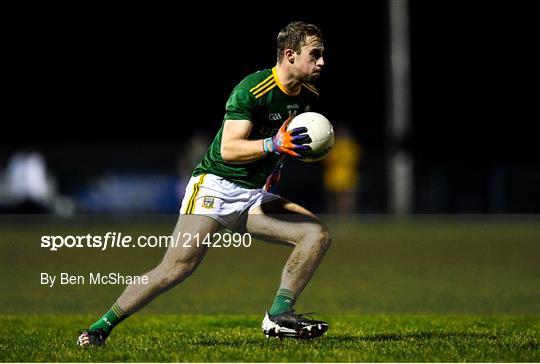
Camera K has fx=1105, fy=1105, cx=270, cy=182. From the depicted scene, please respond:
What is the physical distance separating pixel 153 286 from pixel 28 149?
21.8 meters

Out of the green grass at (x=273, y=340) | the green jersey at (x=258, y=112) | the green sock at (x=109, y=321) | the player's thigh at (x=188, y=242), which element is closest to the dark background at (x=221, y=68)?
the green grass at (x=273, y=340)

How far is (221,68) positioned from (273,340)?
29.3 meters

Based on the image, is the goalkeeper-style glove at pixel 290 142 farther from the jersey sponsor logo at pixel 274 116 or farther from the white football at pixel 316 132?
the jersey sponsor logo at pixel 274 116

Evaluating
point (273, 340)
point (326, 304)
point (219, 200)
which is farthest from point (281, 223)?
point (326, 304)

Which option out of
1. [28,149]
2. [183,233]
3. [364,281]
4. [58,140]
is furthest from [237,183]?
[58,140]

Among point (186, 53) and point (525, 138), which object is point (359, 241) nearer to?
point (525, 138)

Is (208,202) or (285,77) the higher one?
(285,77)

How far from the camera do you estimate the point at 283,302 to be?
24.4ft

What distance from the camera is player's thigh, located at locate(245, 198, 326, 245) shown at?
7562 millimetres

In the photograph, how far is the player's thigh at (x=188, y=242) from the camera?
7301 millimetres

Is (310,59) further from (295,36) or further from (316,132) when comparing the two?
(316,132)

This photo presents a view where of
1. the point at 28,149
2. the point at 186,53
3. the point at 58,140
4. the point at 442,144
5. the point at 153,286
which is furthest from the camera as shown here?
the point at 186,53

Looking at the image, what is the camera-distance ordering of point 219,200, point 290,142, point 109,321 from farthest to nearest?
point 219,200
point 109,321
point 290,142

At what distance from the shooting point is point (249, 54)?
1441 inches
